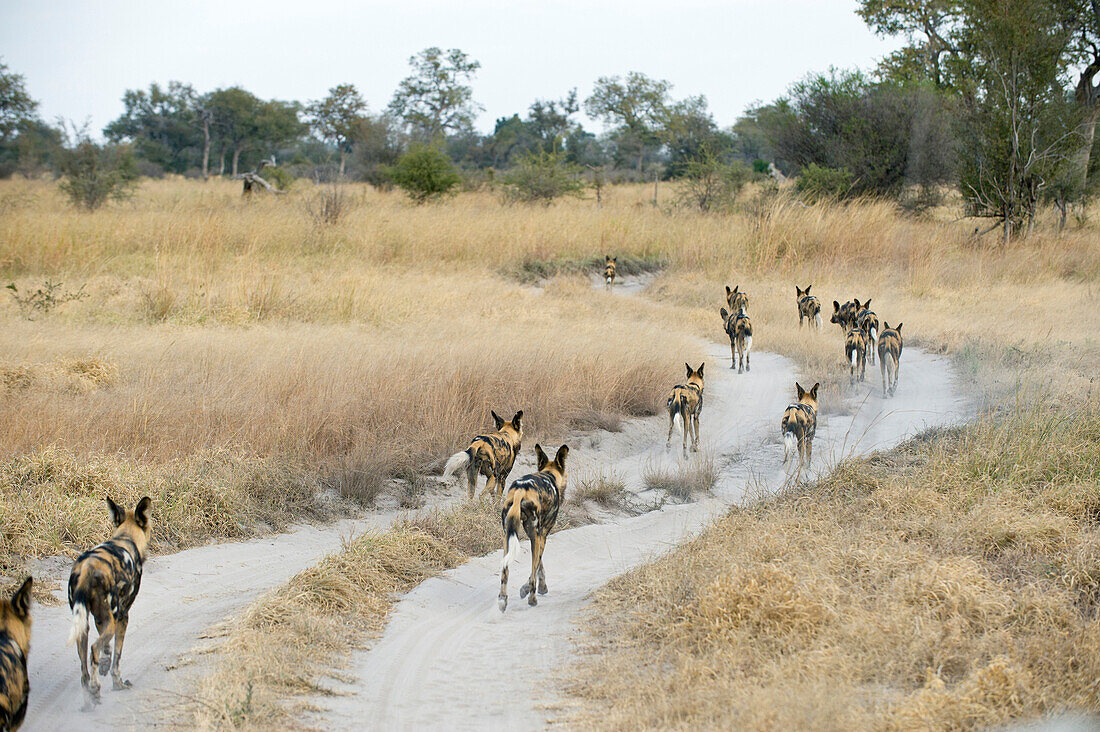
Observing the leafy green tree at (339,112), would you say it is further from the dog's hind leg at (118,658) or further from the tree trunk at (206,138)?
the dog's hind leg at (118,658)

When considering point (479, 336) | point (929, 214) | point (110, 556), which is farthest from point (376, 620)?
point (929, 214)

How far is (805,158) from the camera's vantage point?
2781 cm

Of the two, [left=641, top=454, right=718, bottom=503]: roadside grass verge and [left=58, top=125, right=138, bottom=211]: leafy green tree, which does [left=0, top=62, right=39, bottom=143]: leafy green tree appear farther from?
[left=641, top=454, right=718, bottom=503]: roadside grass verge

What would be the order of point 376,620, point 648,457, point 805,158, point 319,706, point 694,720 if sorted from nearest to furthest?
1. point 694,720
2. point 319,706
3. point 376,620
4. point 648,457
5. point 805,158

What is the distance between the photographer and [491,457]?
6.36 meters

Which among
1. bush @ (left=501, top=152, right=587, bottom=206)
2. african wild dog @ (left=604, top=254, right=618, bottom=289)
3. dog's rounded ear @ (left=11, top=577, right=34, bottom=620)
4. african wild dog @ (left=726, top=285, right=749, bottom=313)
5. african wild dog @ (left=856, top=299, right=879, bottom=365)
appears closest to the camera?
dog's rounded ear @ (left=11, top=577, right=34, bottom=620)

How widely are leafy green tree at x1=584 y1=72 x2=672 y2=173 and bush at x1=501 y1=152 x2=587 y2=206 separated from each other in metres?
16.2

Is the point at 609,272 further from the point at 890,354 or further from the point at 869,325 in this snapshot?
the point at 890,354

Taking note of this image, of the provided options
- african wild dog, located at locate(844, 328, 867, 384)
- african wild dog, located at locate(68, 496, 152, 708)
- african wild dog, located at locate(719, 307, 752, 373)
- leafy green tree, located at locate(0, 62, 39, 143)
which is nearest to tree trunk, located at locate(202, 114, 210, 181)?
leafy green tree, located at locate(0, 62, 39, 143)

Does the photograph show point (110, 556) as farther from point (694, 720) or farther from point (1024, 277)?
point (1024, 277)

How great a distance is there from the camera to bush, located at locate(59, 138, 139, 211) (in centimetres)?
2045

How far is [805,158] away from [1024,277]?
1178 cm

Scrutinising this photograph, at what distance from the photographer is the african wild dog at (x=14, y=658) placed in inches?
123

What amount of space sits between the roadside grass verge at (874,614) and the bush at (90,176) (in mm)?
19530
